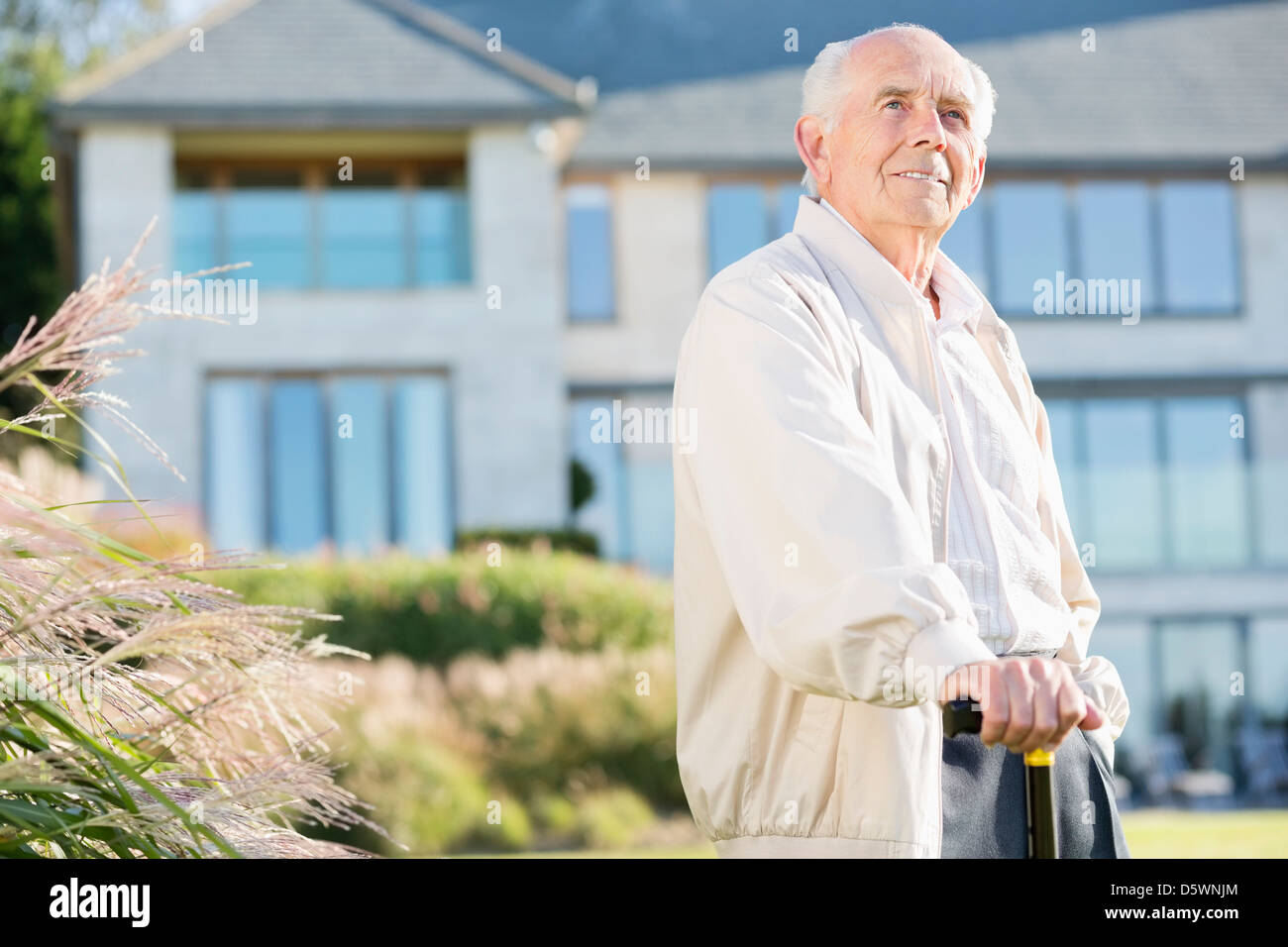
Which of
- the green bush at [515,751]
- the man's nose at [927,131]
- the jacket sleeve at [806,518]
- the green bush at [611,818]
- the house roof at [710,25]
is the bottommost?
the green bush at [611,818]

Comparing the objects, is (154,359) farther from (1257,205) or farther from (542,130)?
(1257,205)

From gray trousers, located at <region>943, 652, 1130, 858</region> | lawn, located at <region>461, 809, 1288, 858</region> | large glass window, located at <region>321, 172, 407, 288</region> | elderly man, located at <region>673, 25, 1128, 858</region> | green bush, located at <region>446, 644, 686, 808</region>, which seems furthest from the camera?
large glass window, located at <region>321, 172, 407, 288</region>

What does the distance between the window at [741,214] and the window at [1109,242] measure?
234cm

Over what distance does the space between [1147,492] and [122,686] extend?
1802cm

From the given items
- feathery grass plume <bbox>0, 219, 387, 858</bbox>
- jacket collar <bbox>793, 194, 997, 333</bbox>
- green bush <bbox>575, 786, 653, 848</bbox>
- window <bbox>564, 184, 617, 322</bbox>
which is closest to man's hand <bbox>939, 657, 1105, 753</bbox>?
feathery grass plume <bbox>0, 219, 387, 858</bbox>

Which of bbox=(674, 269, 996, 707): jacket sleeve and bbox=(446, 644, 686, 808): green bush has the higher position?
bbox=(674, 269, 996, 707): jacket sleeve

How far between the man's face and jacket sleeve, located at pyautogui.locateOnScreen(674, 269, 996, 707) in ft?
1.23

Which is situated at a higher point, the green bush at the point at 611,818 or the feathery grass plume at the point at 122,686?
the feathery grass plume at the point at 122,686

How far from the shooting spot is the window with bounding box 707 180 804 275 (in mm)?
19078

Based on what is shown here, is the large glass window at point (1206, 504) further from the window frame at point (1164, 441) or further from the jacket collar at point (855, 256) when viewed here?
the jacket collar at point (855, 256)

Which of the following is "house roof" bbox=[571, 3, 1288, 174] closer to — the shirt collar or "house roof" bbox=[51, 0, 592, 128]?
"house roof" bbox=[51, 0, 592, 128]

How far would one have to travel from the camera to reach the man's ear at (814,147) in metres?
2.64

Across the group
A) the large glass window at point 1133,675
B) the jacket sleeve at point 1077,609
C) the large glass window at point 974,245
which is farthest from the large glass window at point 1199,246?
the jacket sleeve at point 1077,609
